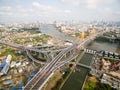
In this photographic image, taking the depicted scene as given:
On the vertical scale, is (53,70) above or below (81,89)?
above

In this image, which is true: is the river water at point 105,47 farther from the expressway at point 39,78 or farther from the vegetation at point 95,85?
the expressway at point 39,78

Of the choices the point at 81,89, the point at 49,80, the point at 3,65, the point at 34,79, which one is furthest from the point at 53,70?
the point at 3,65

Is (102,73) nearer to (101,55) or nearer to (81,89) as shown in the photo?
(81,89)

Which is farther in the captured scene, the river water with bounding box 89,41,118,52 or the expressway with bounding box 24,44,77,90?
the river water with bounding box 89,41,118,52

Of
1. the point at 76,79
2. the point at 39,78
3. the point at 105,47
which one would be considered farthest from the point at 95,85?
the point at 105,47

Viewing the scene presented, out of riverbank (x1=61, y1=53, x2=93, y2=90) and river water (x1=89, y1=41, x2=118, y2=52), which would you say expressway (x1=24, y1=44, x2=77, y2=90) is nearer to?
riverbank (x1=61, y1=53, x2=93, y2=90)

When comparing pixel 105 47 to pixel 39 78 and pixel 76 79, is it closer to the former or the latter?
pixel 76 79

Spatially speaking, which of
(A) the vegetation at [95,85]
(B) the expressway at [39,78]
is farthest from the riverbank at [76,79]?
(B) the expressway at [39,78]

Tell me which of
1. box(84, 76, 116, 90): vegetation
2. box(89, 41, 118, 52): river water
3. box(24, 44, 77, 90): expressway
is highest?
box(89, 41, 118, 52): river water

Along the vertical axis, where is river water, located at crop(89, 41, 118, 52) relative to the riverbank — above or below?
above

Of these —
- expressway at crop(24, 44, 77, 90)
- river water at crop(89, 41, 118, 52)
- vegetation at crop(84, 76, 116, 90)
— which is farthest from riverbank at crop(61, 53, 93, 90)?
river water at crop(89, 41, 118, 52)

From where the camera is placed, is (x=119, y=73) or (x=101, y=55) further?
(x=101, y=55)
